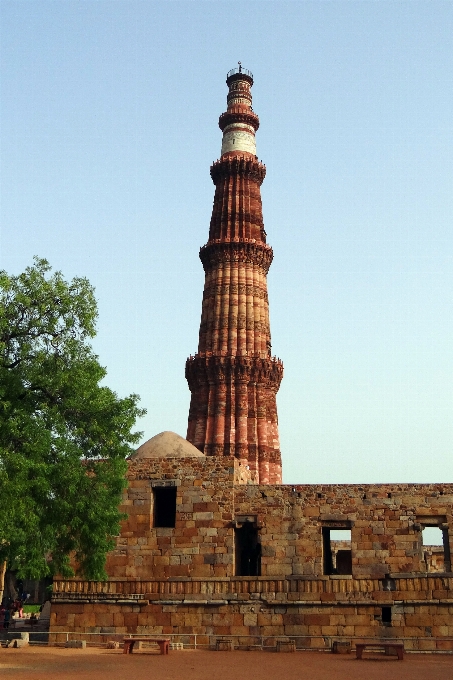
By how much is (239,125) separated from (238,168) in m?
2.42

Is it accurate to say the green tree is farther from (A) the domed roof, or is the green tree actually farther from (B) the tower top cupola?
(B) the tower top cupola

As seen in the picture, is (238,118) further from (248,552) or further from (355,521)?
(355,521)

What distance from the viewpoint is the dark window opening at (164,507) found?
2083 centimetres

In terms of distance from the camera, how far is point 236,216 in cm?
3444

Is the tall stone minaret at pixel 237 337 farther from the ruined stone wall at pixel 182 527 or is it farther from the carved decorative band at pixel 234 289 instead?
the ruined stone wall at pixel 182 527

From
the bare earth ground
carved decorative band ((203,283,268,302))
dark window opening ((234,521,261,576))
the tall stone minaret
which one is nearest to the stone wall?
the bare earth ground

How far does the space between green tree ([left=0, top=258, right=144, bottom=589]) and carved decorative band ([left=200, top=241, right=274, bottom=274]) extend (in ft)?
56.1

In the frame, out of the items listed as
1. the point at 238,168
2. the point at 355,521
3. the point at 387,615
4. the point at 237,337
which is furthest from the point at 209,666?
the point at 238,168

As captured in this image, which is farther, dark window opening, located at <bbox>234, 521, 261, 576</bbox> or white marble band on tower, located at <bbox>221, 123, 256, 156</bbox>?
white marble band on tower, located at <bbox>221, 123, 256, 156</bbox>

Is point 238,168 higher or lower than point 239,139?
lower

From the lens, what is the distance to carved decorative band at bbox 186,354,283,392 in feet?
104

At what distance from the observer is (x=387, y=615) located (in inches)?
719

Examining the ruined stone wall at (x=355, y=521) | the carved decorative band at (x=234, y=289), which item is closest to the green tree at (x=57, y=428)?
the ruined stone wall at (x=355, y=521)

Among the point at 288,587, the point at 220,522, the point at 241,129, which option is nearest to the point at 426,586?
the point at 288,587
